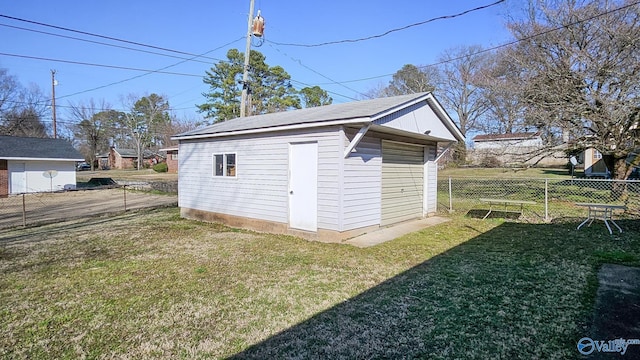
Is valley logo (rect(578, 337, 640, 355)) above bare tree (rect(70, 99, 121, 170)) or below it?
below

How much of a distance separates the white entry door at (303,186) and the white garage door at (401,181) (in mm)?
1978

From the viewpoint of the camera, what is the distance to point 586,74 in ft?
34.4

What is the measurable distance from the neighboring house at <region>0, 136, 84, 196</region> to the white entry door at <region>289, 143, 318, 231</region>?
1857 centimetres

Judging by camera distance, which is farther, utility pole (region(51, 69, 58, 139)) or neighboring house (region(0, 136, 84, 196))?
utility pole (region(51, 69, 58, 139))

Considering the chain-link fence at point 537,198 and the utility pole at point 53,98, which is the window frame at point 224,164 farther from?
the utility pole at point 53,98

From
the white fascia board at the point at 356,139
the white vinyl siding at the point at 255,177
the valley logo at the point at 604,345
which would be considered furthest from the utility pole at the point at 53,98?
the valley logo at the point at 604,345

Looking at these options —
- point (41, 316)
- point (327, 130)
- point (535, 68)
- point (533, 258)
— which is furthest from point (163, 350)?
point (535, 68)

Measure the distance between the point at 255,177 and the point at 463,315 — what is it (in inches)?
234

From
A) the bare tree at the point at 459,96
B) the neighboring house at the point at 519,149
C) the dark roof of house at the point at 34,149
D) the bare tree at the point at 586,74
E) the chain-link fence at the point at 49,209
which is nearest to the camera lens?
the bare tree at the point at 586,74

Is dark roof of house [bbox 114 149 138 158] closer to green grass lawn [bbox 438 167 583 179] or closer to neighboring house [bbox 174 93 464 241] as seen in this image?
green grass lawn [bbox 438 167 583 179]

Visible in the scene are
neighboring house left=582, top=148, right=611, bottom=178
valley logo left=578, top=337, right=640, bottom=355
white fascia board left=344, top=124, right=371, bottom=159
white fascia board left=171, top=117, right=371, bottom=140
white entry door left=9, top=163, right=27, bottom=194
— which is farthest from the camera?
neighboring house left=582, top=148, right=611, bottom=178

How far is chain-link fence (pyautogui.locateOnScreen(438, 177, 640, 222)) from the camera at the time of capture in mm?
9250

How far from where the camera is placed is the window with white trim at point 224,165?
8.96m

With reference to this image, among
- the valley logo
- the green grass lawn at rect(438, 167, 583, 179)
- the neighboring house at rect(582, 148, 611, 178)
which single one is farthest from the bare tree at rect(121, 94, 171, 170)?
the valley logo
